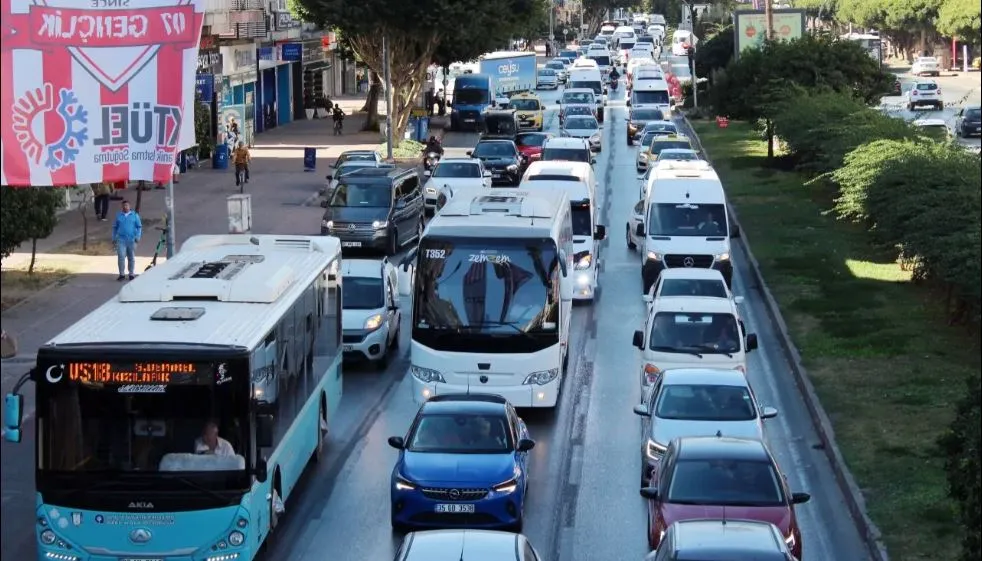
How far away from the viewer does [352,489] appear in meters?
19.5

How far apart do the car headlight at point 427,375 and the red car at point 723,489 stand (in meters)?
6.48

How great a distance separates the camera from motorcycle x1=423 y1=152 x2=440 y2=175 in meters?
55.9

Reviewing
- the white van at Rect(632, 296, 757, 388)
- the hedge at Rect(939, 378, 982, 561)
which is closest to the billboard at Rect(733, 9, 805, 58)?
the white van at Rect(632, 296, 757, 388)

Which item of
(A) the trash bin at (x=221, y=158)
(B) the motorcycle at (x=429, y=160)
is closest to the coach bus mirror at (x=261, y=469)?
(B) the motorcycle at (x=429, y=160)

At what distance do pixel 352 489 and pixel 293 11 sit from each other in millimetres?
52107

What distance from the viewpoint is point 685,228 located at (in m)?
32.2

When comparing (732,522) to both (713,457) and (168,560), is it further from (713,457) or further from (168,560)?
(168,560)

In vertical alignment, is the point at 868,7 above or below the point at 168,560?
above

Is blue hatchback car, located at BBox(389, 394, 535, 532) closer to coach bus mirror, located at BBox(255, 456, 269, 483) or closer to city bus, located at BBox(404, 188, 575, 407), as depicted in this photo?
coach bus mirror, located at BBox(255, 456, 269, 483)

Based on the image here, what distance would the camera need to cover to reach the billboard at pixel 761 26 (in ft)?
260

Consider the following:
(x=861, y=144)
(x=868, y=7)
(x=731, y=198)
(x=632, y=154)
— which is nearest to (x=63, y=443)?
(x=861, y=144)

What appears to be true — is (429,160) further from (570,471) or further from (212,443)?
(212,443)

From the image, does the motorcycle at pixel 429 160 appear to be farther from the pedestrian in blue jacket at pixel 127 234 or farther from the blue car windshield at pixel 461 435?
the blue car windshield at pixel 461 435

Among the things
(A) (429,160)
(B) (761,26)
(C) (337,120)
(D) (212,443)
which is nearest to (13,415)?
(D) (212,443)
